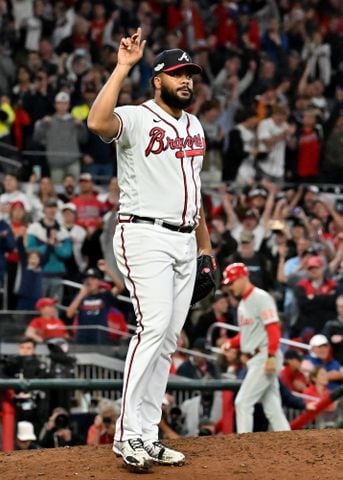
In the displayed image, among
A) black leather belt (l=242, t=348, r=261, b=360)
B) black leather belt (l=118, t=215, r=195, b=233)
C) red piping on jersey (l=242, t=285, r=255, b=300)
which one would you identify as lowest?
black leather belt (l=242, t=348, r=261, b=360)

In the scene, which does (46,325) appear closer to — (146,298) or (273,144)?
(273,144)

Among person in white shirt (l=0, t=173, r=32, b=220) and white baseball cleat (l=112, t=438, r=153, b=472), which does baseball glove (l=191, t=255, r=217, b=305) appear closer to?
white baseball cleat (l=112, t=438, r=153, b=472)

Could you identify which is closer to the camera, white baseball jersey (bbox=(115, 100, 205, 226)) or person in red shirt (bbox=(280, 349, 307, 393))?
white baseball jersey (bbox=(115, 100, 205, 226))

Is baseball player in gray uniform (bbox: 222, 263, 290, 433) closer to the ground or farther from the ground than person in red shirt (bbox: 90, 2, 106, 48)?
closer to the ground

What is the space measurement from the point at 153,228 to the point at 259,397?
4.41m

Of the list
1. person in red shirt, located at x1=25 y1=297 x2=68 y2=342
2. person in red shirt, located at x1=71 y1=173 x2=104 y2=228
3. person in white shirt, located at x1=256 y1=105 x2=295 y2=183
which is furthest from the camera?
person in white shirt, located at x1=256 y1=105 x2=295 y2=183

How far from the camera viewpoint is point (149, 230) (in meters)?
7.40

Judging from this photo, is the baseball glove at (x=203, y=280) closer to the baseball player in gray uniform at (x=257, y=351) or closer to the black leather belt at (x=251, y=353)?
the baseball player in gray uniform at (x=257, y=351)

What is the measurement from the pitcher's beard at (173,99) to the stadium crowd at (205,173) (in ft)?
12.9

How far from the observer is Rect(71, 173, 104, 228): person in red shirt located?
16156 mm

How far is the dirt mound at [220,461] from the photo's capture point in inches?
290

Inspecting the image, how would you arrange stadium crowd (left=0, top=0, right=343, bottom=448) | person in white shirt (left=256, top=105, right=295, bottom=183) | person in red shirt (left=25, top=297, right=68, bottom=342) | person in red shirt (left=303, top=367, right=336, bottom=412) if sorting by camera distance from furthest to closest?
person in white shirt (left=256, top=105, right=295, bottom=183), person in red shirt (left=25, top=297, right=68, bottom=342), stadium crowd (left=0, top=0, right=343, bottom=448), person in red shirt (left=303, top=367, right=336, bottom=412)

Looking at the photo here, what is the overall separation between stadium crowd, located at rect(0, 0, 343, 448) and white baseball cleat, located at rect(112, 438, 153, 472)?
344 cm

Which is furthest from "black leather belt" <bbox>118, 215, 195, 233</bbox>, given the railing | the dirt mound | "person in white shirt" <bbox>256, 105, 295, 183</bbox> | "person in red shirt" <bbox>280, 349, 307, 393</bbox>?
"person in white shirt" <bbox>256, 105, 295, 183</bbox>
